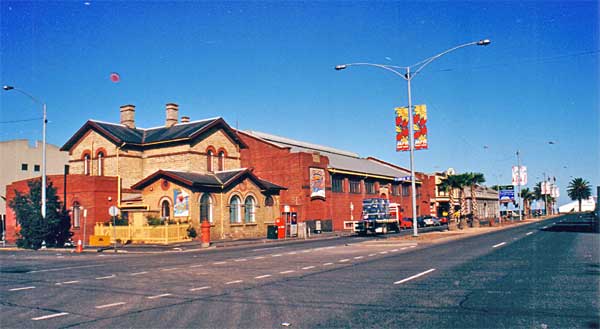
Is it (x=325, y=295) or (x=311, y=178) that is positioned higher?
(x=311, y=178)

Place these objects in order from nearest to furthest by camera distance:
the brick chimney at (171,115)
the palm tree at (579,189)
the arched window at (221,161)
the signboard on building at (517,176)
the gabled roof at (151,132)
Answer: the gabled roof at (151,132) → the arched window at (221,161) → the brick chimney at (171,115) → the signboard on building at (517,176) → the palm tree at (579,189)

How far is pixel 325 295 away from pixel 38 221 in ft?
100

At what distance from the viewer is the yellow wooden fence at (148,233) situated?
3719 cm

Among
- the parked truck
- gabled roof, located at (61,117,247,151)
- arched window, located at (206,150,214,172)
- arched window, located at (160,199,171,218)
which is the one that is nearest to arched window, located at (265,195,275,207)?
arched window, located at (206,150,214,172)

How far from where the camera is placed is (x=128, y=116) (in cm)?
5169

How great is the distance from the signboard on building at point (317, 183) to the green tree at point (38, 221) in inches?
915

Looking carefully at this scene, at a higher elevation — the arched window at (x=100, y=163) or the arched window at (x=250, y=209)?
the arched window at (x=100, y=163)

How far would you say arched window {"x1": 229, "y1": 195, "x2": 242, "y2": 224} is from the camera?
43125 mm

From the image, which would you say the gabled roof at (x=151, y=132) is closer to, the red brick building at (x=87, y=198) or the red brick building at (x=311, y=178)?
the red brick building at (x=311, y=178)

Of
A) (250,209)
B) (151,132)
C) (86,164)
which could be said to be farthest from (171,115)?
(250,209)

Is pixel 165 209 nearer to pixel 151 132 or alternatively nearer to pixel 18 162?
pixel 151 132

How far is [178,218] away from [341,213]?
22361mm

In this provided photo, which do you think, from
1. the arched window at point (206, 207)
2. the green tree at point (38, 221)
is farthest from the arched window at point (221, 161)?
the green tree at point (38, 221)

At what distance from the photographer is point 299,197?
172ft
